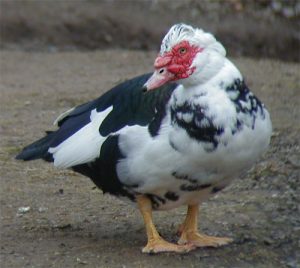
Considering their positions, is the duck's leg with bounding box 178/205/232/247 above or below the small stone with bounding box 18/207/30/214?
above

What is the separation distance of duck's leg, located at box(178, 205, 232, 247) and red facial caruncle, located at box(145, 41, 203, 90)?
0.83m

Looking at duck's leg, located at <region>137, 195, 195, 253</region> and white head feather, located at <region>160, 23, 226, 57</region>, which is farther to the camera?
duck's leg, located at <region>137, 195, 195, 253</region>

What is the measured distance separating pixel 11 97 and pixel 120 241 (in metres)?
3.37

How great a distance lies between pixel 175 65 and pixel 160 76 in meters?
0.09

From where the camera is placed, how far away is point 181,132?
4863 millimetres

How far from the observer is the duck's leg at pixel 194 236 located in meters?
5.43

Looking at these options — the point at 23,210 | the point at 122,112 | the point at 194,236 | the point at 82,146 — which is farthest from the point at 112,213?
the point at 122,112

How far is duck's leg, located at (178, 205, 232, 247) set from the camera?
543cm

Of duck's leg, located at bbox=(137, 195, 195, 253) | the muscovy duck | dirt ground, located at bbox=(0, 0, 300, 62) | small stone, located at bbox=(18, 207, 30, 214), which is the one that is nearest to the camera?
the muscovy duck

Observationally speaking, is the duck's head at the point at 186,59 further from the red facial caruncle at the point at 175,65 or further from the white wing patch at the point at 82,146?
the white wing patch at the point at 82,146

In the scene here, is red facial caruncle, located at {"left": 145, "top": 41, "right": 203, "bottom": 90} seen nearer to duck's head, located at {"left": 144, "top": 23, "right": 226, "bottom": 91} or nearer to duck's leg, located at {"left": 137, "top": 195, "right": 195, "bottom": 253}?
duck's head, located at {"left": 144, "top": 23, "right": 226, "bottom": 91}

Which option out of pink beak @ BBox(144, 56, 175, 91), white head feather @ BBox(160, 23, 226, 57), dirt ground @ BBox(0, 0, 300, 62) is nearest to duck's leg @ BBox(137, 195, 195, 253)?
pink beak @ BBox(144, 56, 175, 91)

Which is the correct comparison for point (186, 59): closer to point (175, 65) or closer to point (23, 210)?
point (175, 65)

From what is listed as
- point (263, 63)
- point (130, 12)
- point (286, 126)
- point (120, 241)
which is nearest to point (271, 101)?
point (286, 126)
